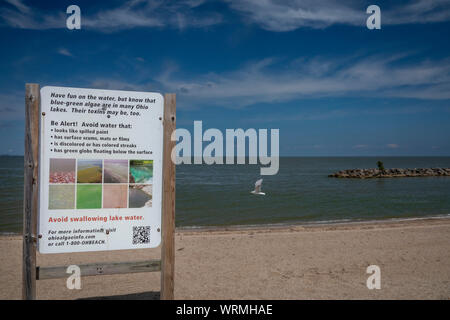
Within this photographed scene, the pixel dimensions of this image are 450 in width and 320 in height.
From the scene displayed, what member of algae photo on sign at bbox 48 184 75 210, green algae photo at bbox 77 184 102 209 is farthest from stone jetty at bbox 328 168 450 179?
algae photo on sign at bbox 48 184 75 210

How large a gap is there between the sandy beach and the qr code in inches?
71.9

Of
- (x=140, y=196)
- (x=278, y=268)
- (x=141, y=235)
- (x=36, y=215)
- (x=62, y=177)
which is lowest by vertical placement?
(x=278, y=268)

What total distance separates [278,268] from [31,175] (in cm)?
516

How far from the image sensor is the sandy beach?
5.98m

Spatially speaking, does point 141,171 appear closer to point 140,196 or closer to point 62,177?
point 140,196

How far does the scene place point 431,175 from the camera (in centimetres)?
6228

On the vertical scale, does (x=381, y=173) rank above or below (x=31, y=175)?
below

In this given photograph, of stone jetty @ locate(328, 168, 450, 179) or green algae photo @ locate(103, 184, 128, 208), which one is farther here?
stone jetty @ locate(328, 168, 450, 179)

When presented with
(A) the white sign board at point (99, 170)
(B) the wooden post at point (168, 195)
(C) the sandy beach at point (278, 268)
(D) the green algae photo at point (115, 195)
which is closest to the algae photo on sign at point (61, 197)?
(A) the white sign board at point (99, 170)

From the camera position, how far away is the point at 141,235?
4.50 meters

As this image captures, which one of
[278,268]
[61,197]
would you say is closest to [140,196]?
[61,197]

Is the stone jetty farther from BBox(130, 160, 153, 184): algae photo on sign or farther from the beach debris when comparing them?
the beach debris
